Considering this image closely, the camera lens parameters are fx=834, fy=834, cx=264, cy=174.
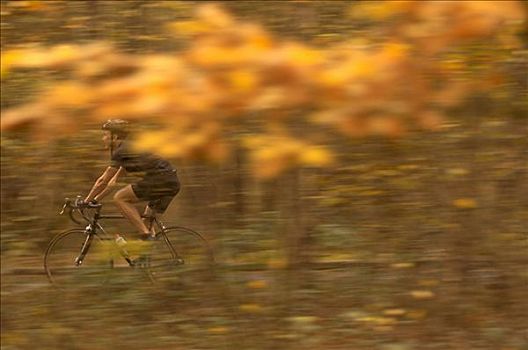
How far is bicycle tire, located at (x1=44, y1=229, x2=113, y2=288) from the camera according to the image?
5.69 m

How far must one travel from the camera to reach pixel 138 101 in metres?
2.11

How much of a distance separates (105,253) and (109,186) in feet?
1.62

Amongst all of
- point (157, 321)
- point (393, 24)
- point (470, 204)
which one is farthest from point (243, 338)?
point (393, 24)

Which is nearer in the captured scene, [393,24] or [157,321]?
[393,24]

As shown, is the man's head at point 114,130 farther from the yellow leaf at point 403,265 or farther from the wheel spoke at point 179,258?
the yellow leaf at point 403,265

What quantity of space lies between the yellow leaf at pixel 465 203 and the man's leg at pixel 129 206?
79.8 inches

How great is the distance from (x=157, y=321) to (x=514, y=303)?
250 centimetres

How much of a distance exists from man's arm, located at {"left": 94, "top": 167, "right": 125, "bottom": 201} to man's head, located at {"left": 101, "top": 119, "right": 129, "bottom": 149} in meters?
0.21

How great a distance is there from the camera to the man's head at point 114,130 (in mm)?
2600

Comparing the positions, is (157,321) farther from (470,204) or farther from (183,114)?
(183,114)

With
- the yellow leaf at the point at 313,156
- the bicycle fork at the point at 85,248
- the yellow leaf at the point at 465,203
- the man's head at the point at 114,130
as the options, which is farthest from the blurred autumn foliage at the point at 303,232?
the yellow leaf at the point at 313,156

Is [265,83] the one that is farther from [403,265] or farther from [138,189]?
[403,265]

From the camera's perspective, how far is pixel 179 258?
5.48m

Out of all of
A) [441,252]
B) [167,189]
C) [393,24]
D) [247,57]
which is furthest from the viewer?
[441,252]
